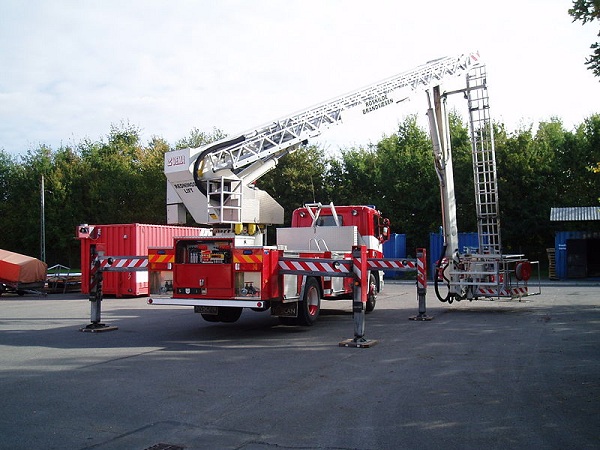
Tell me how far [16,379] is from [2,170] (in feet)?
171

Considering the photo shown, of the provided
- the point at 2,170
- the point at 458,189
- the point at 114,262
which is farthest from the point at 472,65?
the point at 2,170

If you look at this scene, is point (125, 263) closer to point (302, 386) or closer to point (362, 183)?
point (302, 386)

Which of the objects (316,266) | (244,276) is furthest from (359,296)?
(244,276)

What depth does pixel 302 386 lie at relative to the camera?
7348mm

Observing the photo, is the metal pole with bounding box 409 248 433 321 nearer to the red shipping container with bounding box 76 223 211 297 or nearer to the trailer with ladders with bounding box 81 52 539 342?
the trailer with ladders with bounding box 81 52 539 342

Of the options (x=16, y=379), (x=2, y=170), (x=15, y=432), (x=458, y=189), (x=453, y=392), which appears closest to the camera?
(x=15, y=432)

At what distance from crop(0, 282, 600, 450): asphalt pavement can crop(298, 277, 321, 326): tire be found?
239 millimetres

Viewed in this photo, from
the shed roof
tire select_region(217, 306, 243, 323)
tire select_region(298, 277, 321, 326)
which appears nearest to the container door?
the shed roof

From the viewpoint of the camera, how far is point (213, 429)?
5.70 m

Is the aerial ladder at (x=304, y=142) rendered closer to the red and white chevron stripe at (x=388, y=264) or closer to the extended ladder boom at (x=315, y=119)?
the extended ladder boom at (x=315, y=119)

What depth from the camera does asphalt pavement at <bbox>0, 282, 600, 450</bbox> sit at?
5.45 metres

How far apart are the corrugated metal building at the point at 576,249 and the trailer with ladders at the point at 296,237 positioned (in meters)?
15.1

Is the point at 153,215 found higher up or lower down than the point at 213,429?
higher up

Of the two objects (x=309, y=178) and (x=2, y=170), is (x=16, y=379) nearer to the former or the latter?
(x=309, y=178)
